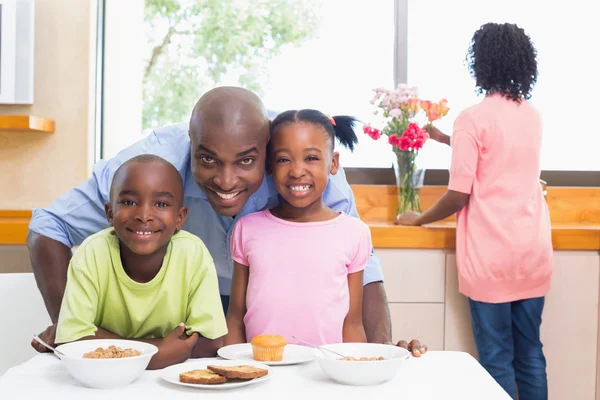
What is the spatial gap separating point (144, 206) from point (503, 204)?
138 centimetres

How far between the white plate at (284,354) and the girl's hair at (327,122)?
1.54 feet

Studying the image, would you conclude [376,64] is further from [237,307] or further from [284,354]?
[284,354]

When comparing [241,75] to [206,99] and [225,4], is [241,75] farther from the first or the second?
[206,99]

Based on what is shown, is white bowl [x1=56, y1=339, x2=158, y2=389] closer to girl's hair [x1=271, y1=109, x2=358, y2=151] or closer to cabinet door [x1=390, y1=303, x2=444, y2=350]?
girl's hair [x1=271, y1=109, x2=358, y2=151]

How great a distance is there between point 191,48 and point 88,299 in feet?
7.31

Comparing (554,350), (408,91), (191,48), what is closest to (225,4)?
(191,48)

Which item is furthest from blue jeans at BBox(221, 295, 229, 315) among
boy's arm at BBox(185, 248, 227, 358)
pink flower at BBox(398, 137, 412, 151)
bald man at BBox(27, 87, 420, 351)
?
pink flower at BBox(398, 137, 412, 151)

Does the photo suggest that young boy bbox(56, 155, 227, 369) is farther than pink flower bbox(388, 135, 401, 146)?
No

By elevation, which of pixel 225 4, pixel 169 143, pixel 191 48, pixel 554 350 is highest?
pixel 225 4

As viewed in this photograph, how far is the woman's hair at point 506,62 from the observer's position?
230 centimetres

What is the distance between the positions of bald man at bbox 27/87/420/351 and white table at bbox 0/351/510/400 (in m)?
0.26

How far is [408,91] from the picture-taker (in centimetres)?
263

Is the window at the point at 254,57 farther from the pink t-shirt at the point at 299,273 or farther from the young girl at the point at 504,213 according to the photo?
the pink t-shirt at the point at 299,273

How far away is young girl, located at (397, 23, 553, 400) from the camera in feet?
7.32
